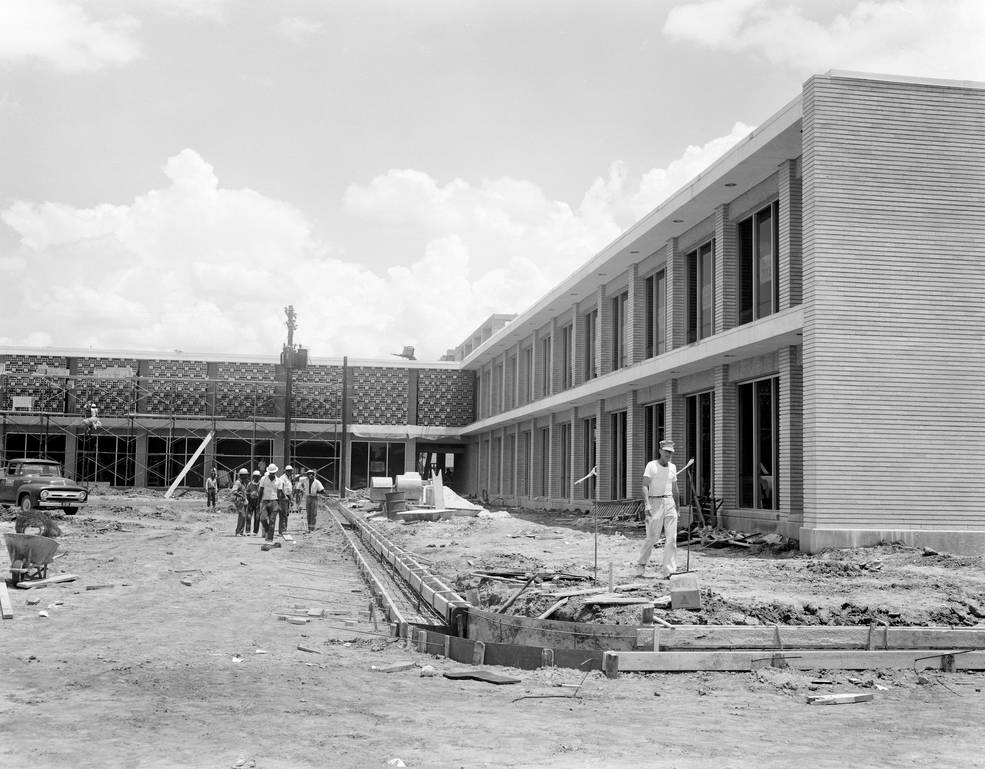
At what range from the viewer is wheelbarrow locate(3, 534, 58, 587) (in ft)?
44.3

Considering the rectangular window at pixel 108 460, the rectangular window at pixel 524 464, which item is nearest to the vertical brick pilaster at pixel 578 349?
the rectangular window at pixel 524 464

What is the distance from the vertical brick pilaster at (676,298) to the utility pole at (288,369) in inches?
1022

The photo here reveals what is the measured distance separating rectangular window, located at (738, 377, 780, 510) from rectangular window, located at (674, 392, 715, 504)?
4.06 feet

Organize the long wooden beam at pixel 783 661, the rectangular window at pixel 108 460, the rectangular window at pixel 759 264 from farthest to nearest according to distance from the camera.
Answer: the rectangular window at pixel 108 460 < the rectangular window at pixel 759 264 < the long wooden beam at pixel 783 661

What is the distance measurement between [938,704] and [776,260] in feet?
44.3

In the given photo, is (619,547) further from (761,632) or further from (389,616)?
(761,632)

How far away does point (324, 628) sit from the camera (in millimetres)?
10641

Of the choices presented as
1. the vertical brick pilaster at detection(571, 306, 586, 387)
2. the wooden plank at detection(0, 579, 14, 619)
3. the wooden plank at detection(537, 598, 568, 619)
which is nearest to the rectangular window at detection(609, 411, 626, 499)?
the vertical brick pilaster at detection(571, 306, 586, 387)

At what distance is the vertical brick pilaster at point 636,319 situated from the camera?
26.5m

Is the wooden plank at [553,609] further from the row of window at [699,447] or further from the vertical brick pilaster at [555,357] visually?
the vertical brick pilaster at [555,357]

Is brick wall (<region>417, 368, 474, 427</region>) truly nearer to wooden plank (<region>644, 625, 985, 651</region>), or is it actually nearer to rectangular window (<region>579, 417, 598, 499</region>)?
rectangular window (<region>579, 417, 598, 499</region>)

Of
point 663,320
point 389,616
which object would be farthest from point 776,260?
point 389,616

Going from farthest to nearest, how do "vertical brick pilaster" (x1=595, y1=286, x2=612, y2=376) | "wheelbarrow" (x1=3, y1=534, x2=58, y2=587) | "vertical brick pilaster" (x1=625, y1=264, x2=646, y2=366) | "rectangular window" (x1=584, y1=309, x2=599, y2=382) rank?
"rectangular window" (x1=584, y1=309, x2=599, y2=382), "vertical brick pilaster" (x1=595, y1=286, x2=612, y2=376), "vertical brick pilaster" (x1=625, y1=264, x2=646, y2=366), "wheelbarrow" (x1=3, y1=534, x2=58, y2=587)

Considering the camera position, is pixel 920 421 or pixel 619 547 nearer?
pixel 920 421
